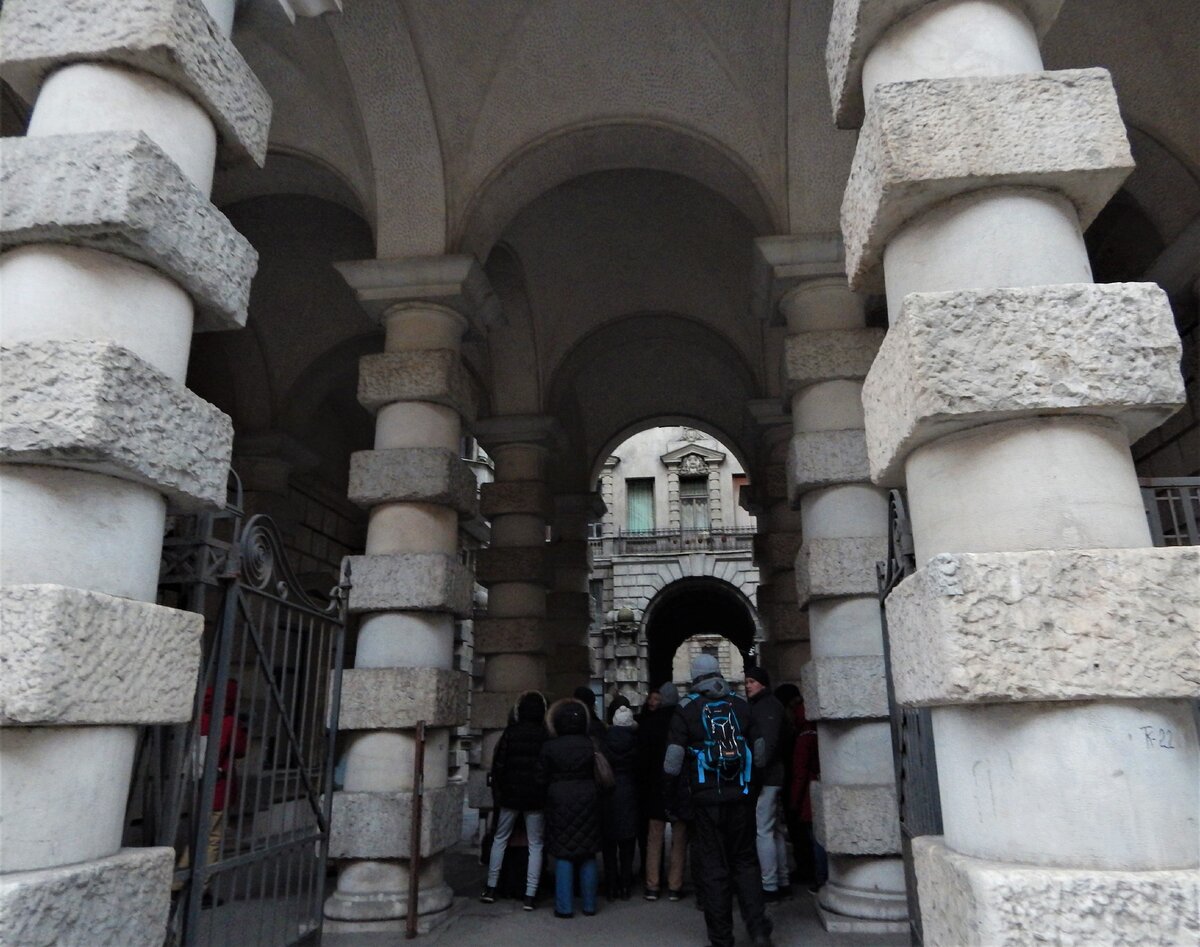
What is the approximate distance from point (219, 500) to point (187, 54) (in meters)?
1.62

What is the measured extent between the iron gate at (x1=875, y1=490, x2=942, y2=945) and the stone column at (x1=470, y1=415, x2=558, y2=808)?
5.59 m

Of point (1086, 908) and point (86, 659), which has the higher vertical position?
point (86, 659)

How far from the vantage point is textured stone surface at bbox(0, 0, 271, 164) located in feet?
9.75

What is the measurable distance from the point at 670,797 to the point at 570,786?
2.66 ft

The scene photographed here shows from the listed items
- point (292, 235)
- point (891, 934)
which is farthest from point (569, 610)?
point (891, 934)

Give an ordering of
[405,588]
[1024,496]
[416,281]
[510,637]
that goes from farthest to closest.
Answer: [510,637]
[416,281]
[405,588]
[1024,496]

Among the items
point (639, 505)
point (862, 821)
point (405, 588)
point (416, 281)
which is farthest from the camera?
point (639, 505)

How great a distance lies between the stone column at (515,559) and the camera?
918cm

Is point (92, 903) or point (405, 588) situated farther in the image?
point (405, 588)

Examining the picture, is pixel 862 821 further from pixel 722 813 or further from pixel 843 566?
pixel 843 566

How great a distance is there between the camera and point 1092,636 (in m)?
2.19

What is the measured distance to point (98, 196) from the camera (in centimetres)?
271

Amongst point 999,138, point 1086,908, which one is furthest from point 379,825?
point 999,138

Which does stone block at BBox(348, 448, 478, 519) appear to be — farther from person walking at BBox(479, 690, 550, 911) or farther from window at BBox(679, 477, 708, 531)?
window at BBox(679, 477, 708, 531)
